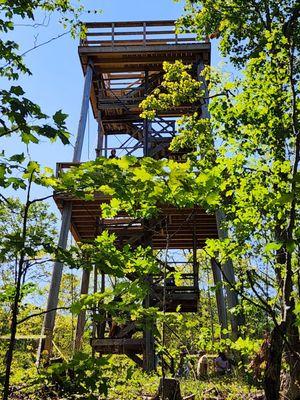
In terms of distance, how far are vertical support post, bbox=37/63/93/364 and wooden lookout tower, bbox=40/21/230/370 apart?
2cm

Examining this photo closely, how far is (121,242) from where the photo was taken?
517 inches

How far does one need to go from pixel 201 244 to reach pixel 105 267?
1409cm

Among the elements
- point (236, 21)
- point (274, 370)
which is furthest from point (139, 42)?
point (274, 370)

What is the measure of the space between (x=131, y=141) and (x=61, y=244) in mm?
6403

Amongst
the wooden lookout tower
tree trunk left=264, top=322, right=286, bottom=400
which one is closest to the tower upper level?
the wooden lookout tower

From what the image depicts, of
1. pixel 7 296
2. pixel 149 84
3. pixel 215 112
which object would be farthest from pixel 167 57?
pixel 7 296

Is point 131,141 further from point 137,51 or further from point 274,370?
point 274,370

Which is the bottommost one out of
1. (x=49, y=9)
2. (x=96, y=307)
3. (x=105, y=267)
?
(x=96, y=307)

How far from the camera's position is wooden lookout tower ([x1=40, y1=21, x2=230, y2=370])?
12172 mm

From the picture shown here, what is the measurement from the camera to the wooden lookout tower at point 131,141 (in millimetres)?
12172

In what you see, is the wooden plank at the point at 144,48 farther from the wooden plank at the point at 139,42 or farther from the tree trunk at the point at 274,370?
the tree trunk at the point at 274,370

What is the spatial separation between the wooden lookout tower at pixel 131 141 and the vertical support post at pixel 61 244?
0.08ft

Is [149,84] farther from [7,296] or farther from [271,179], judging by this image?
[7,296]

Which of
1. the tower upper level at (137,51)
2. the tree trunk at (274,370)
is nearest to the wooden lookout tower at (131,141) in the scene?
the tower upper level at (137,51)
